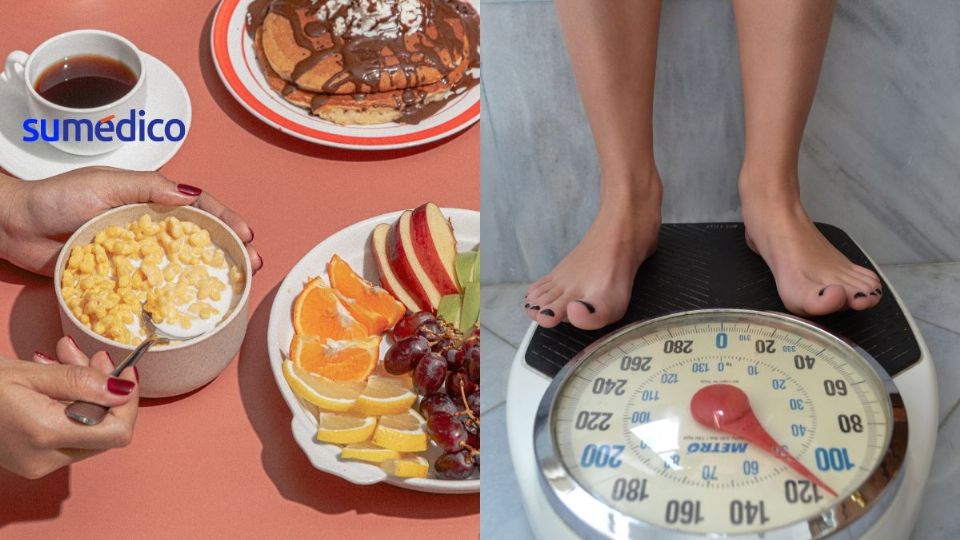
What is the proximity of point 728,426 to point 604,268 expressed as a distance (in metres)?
0.21

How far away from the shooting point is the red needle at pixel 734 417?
1.86 feet

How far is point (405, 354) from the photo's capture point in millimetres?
793

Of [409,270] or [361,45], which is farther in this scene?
[361,45]

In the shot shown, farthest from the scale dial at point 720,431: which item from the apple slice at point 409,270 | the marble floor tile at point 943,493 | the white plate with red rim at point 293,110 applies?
the white plate with red rim at point 293,110

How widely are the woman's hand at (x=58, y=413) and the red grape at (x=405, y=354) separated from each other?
185 mm

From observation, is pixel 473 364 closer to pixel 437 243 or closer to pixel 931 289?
pixel 437 243

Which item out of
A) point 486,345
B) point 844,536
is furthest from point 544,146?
point 844,536

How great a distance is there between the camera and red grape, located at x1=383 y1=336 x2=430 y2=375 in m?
0.79

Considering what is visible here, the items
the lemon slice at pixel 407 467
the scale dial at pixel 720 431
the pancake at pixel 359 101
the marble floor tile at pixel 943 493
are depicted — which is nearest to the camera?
the scale dial at pixel 720 431

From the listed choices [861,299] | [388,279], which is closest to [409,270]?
[388,279]

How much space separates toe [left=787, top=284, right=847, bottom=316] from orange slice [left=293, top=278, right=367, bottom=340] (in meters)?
0.33

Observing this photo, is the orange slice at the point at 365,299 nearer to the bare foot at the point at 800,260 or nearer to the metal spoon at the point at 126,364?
the metal spoon at the point at 126,364

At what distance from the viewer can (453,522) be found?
75 cm

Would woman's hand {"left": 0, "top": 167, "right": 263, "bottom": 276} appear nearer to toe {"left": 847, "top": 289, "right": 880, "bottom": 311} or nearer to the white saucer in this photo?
the white saucer
